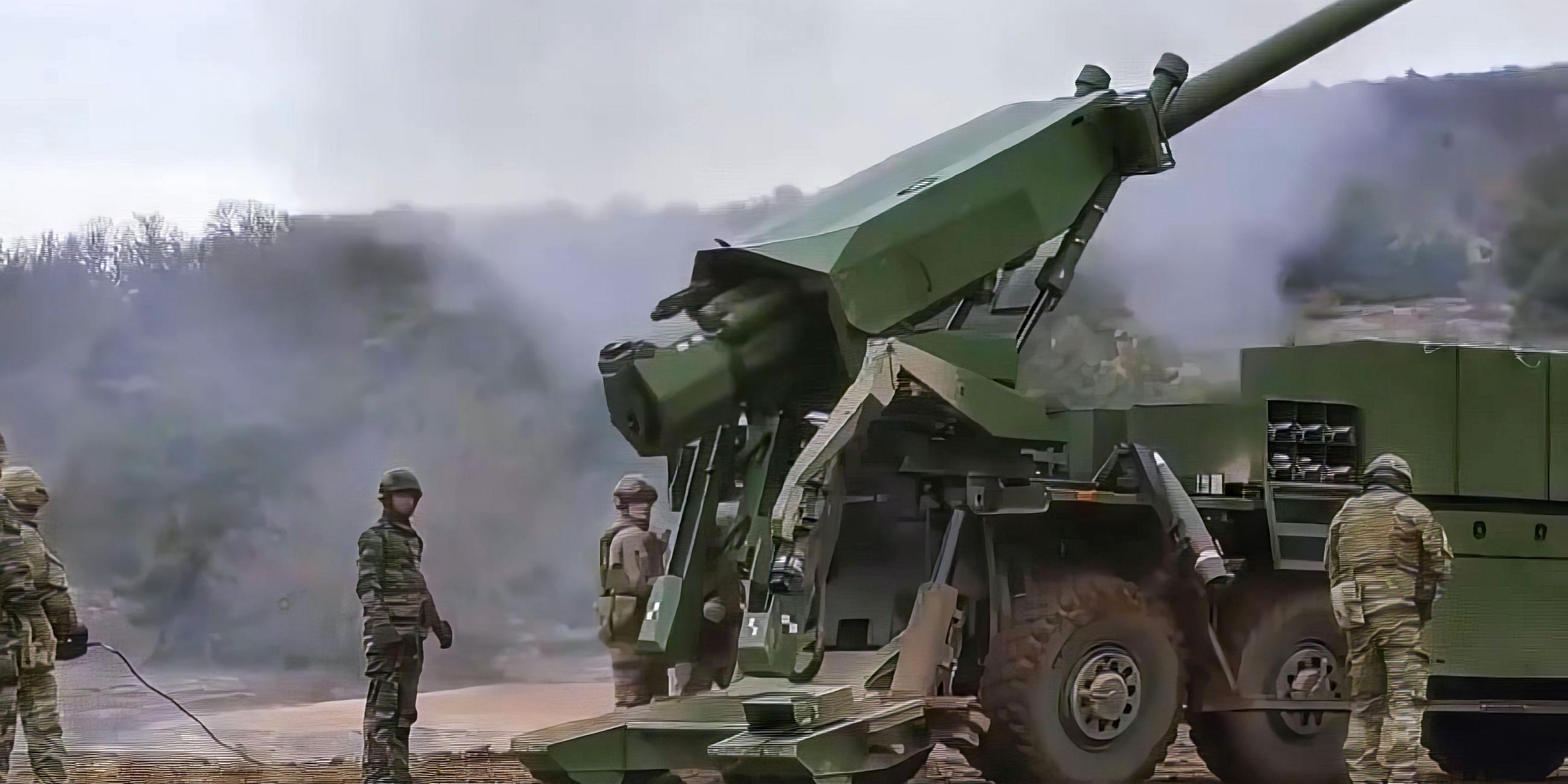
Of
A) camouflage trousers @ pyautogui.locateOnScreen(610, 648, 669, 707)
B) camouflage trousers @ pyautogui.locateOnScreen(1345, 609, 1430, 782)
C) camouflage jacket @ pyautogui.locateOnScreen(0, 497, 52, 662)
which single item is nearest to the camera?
camouflage trousers @ pyautogui.locateOnScreen(1345, 609, 1430, 782)

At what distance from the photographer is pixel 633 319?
7906 mm

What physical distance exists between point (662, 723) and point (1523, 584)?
3.61 meters

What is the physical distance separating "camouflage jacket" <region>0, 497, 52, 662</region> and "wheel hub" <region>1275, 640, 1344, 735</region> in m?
4.91

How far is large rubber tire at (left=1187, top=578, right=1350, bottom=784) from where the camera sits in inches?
305

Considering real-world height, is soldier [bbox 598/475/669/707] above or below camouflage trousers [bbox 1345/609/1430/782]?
above

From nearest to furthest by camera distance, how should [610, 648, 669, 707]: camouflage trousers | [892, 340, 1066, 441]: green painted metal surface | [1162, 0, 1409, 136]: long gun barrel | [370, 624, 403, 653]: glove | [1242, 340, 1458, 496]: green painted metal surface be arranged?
[892, 340, 1066, 441]: green painted metal surface < [370, 624, 403, 653]: glove < [610, 648, 669, 707]: camouflage trousers < [1242, 340, 1458, 496]: green painted metal surface < [1162, 0, 1409, 136]: long gun barrel

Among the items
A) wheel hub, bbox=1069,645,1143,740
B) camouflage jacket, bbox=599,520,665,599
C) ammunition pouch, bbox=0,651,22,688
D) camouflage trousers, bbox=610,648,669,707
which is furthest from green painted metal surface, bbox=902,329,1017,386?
ammunition pouch, bbox=0,651,22,688

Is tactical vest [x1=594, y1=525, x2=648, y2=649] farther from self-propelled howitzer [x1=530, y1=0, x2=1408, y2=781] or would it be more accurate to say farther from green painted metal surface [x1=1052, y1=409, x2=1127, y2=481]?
green painted metal surface [x1=1052, y1=409, x2=1127, y2=481]

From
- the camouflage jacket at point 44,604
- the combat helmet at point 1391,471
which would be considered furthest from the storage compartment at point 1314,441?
the camouflage jacket at point 44,604

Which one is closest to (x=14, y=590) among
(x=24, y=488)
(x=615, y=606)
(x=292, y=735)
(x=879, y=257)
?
(x=24, y=488)

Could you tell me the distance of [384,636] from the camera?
7535mm

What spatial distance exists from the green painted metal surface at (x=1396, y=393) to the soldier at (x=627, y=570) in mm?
2593

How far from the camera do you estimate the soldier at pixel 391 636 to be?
7.54 metres

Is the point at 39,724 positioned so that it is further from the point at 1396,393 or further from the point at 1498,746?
the point at 1498,746
